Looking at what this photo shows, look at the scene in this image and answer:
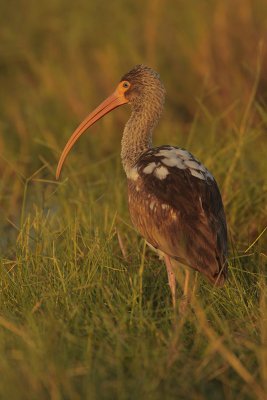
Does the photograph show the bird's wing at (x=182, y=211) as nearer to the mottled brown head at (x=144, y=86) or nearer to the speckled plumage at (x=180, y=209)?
the speckled plumage at (x=180, y=209)

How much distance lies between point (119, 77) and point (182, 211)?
5135 mm

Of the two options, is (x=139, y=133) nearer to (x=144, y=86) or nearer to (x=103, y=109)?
(x=144, y=86)

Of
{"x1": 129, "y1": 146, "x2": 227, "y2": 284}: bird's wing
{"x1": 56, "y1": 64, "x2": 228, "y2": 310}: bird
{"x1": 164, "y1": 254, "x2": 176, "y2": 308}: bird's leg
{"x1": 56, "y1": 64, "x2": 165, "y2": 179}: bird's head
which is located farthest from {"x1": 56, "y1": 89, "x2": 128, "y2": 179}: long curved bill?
{"x1": 164, "y1": 254, "x2": 176, "y2": 308}: bird's leg

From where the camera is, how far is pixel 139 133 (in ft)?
20.0

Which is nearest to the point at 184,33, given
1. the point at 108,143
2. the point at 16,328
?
the point at 108,143

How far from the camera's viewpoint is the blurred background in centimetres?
762

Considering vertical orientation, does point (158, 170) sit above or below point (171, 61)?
below

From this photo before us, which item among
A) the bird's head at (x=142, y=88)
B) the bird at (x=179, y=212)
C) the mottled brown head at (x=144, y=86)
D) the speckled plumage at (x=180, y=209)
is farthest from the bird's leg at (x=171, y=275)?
the mottled brown head at (x=144, y=86)

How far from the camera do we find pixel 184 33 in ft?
34.0

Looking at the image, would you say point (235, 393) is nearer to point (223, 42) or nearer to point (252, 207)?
Answer: point (252, 207)

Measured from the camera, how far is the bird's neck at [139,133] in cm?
603

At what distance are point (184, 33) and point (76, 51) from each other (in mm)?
1437

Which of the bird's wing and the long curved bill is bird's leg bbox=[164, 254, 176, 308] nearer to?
the bird's wing

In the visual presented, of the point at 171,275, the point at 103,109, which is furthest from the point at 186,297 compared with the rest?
the point at 103,109
